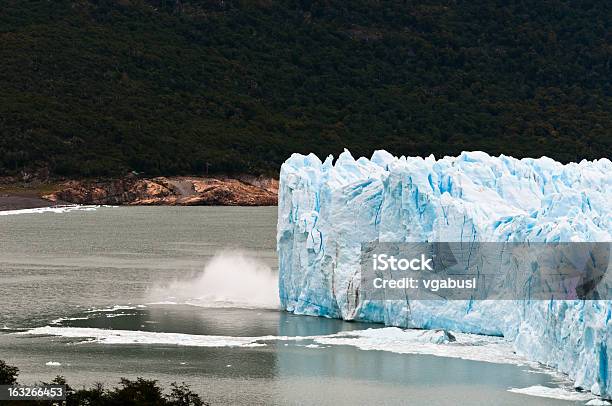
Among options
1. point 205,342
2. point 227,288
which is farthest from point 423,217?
point 227,288

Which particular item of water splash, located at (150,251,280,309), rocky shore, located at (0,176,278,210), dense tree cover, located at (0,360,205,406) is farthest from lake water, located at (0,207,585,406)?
rocky shore, located at (0,176,278,210)

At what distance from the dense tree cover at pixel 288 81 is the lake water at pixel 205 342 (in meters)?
64.9

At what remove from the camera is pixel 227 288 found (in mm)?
48312

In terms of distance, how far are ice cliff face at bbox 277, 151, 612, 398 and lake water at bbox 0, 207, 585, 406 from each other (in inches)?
46.1

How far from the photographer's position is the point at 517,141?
435 feet

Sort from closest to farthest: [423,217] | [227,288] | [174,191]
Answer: [423,217]
[227,288]
[174,191]

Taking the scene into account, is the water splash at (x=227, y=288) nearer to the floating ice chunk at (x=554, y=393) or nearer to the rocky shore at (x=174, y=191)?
the floating ice chunk at (x=554, y=393)

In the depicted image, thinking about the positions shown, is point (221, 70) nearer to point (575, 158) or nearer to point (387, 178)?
point (575, 158)

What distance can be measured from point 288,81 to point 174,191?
30899 mm

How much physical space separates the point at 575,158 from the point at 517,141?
292 inches

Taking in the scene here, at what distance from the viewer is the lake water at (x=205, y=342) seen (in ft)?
100

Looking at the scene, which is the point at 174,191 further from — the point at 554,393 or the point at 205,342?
the point at 554,393

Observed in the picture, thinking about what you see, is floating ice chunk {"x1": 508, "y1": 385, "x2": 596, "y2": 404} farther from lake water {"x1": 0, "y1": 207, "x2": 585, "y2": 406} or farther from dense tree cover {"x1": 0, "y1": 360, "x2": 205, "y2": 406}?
dense tree cover {"x1": 0, "y1": 360, "x2": 205, "y2": 406}

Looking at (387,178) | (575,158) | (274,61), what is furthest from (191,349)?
(274,61)
